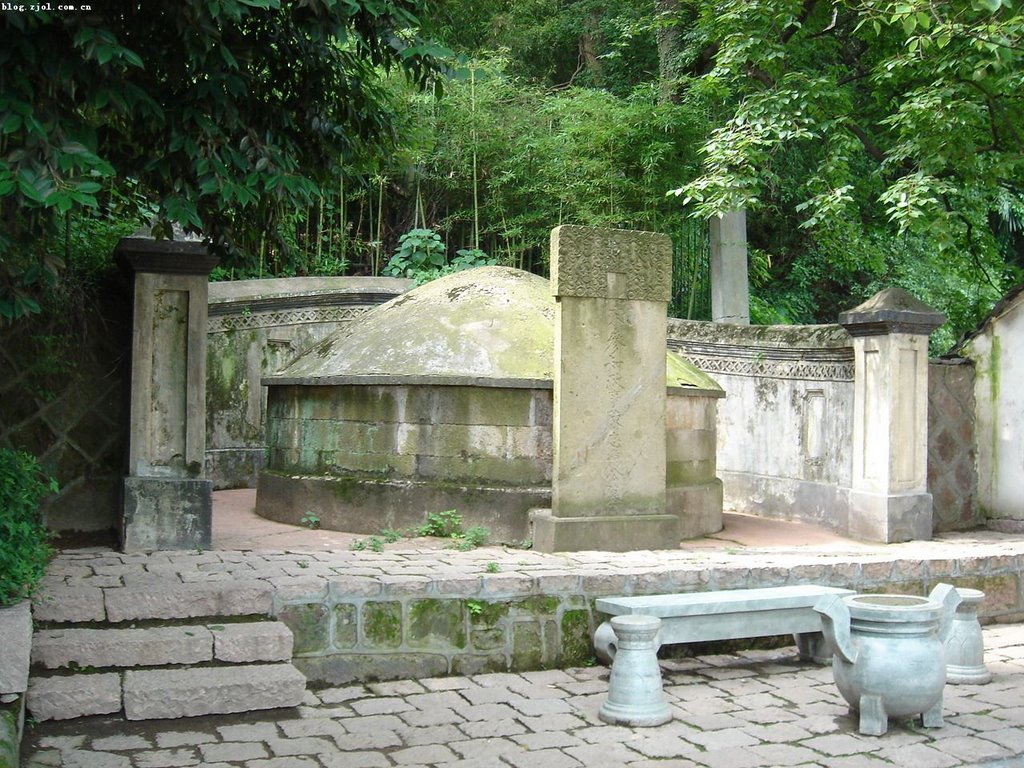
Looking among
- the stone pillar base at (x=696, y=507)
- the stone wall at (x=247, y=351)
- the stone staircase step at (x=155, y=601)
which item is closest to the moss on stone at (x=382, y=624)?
the stone staircase step at (x=155, y=601)

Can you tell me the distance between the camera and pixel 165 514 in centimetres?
660

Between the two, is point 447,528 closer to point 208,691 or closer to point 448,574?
point 448,574

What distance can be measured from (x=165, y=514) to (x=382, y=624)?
6.53 feet

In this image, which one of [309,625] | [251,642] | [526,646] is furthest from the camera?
[526,646]

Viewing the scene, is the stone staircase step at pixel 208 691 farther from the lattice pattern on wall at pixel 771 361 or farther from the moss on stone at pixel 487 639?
the lattice pattern on wall at pixel 771 361

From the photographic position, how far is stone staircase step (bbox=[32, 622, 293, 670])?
471 cm

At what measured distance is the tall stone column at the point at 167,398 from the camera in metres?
6.57

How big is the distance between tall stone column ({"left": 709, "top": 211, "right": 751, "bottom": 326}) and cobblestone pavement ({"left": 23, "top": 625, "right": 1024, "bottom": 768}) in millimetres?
8182

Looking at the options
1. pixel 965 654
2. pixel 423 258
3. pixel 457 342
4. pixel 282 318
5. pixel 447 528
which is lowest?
pixel 965 654

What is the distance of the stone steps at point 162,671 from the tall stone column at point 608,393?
2.68 m

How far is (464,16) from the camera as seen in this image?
52.7 feet

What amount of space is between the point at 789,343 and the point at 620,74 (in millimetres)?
8545

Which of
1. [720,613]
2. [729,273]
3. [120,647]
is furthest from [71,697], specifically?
[729,273]

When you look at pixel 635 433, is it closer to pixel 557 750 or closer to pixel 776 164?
pixel 557 750
